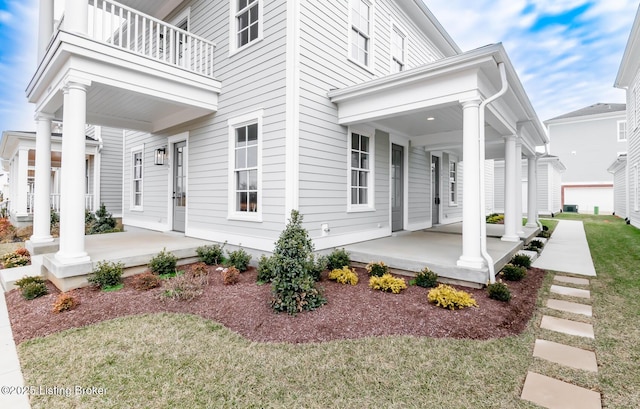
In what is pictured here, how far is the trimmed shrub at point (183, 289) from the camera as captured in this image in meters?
4.10

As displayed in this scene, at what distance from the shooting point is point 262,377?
7.96 feet

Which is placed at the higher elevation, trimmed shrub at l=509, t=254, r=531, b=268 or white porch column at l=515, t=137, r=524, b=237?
white porch column at l=515, t=137, r=524, b=237

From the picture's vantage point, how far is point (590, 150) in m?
24.6

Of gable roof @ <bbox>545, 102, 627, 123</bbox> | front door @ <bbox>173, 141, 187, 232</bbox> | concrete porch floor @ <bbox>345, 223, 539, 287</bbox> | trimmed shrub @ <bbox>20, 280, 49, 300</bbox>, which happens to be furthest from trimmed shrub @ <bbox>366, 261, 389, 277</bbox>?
gable roof @ <bbox>545, 102, 627, 123</bbox>

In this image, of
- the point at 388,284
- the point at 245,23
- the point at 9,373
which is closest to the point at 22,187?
the point at 245,23

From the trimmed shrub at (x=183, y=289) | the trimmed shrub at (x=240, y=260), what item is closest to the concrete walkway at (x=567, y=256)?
the trimmed shrub at (x=240, y=260)

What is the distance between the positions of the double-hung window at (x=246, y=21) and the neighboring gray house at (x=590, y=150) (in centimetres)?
2915

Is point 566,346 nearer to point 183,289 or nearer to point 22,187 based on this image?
point 183,289

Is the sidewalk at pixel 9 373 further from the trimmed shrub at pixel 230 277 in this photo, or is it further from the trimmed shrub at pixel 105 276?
the trimmed shrub at pixel 230 277

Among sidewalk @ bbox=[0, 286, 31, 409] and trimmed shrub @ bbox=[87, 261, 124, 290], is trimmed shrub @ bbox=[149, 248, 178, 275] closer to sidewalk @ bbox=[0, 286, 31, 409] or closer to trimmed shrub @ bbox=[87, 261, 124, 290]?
trimmed shrub @ bbox=[87, 261, 124, 290]

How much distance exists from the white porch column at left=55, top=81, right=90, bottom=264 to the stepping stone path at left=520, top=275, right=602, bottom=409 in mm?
5699

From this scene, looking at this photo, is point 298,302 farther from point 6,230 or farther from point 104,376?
point 6,230

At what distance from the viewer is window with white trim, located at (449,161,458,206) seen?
1138 centimetres

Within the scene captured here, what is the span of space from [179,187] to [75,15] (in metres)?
4.04
